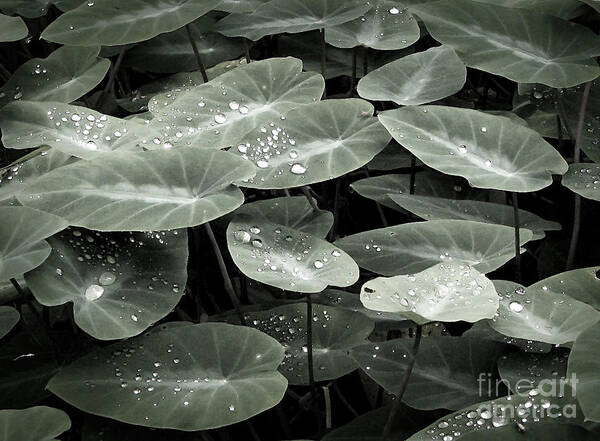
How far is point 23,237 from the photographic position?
111cm

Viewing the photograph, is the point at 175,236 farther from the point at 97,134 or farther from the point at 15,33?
the point at 15,33

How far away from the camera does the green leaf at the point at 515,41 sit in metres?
1.45

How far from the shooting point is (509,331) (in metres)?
1.05

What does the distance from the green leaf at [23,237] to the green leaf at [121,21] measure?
566 millimetres

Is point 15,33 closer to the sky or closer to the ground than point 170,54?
closer to the sky

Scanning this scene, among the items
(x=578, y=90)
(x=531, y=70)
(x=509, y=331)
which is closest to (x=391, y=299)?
(x=509, y=331)

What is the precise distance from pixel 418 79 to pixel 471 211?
11.9 inches

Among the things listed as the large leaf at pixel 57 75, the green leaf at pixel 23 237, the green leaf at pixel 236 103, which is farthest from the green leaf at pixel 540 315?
the large leaf at pixel 57 75

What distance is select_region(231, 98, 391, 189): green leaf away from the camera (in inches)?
50.5

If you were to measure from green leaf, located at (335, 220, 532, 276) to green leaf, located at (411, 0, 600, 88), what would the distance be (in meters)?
0.36

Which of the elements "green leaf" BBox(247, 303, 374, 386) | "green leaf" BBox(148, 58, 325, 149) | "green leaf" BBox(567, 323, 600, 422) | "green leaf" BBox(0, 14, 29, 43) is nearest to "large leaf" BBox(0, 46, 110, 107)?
"green leaf" BBox(0, 14, 29, 43)

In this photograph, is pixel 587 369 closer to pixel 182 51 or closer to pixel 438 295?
pixel 438 295

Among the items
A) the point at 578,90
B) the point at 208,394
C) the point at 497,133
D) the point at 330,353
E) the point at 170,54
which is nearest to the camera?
the point at 208,394

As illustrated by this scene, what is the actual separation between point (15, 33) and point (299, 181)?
0.85 meters
